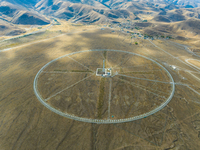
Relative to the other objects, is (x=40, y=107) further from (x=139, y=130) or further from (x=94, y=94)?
(x=139, y=130)

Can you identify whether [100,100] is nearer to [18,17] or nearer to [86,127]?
[86,127]

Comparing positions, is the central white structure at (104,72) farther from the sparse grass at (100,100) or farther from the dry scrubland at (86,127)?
the dry scrubland at (86,127)

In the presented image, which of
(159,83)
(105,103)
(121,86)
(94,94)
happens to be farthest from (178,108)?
(94,94)

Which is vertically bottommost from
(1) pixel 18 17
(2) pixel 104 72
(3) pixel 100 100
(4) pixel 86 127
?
(4) pixel 86 127

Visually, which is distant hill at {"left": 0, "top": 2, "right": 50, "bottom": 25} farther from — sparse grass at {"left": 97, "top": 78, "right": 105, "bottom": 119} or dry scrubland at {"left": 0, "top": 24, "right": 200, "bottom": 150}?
sparse grass at {"left": 97, "top": 78, "right": 105, "bottom": 119}

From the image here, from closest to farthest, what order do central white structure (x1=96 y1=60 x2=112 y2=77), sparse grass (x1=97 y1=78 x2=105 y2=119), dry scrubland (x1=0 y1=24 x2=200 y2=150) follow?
dry scrubland (x1=0 y1=24 x2=200 y2=150) < sparse grass (x1=97 y1=78 x2=105 y2=119) < central white structure (x1=96 y1=60 x2=112 y2=77)

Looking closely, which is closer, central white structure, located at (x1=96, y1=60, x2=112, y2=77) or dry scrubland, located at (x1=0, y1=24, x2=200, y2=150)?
dry scrubland, located at (x1=0, y1=24, x2=200, y2=150)

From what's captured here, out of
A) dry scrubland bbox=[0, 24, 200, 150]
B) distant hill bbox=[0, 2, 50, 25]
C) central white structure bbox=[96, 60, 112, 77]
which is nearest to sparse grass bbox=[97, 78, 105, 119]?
dry scrubland bbox=[0, 24, 200, 150]

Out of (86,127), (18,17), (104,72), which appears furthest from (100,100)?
(18,17)

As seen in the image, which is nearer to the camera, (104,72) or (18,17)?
(104,72)

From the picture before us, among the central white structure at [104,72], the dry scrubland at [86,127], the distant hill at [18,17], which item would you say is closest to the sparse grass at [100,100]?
the dry scrubland at [86,127]

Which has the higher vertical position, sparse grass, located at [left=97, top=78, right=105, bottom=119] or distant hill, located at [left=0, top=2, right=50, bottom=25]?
distant hill, located at [left=0, top=2, right=50, bottom=25]

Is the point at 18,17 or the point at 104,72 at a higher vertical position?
the point at 18,17

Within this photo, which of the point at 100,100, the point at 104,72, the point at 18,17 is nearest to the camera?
the point at 100,100
